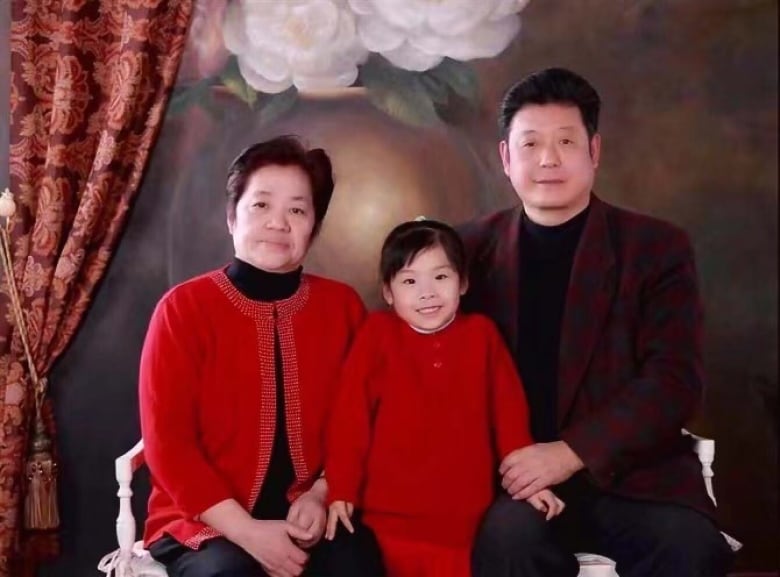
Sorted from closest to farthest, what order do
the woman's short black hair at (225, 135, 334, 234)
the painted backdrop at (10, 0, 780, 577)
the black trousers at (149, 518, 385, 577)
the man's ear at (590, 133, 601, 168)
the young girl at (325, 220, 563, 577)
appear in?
the black trousers at (149, 518, 385, 577)
the young girl at (325, 220, 563, 577)
the woman's short black hair at (225, 135, 334, 234)
the man's ear at (590, 133, 601, 168)
the painted backdrop at (10, 0, 780, 577)

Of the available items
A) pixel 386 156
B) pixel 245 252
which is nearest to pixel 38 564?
pixel 245 252

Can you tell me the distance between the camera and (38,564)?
2.29 meters

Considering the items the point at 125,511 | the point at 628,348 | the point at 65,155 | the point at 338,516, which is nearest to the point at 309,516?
the point at 338,516

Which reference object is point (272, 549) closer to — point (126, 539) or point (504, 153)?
point (126, 539)

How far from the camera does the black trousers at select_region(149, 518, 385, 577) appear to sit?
1790 millimetres

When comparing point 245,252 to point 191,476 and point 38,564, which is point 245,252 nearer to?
point 191,476

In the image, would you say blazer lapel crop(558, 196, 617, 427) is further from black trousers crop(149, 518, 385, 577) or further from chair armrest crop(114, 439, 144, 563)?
chair armrest crop(114, 439, 144, 563)

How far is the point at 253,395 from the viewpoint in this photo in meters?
1.94

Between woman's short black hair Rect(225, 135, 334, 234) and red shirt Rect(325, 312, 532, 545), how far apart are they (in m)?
0.31

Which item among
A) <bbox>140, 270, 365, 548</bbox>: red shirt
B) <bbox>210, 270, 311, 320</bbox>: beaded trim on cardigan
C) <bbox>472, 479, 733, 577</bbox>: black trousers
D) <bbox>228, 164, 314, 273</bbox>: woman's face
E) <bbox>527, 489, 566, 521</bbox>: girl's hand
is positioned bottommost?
<bbox>472, 479, 733, 577</bbox>: black trousers

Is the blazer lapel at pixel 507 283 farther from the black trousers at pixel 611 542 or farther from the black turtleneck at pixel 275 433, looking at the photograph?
the black turtleneck at pixel 275 433

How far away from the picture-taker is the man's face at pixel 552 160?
2070mm

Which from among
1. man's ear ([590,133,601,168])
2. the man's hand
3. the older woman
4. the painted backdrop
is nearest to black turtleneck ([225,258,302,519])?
the older woman

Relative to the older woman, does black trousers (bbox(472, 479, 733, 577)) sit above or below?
below
